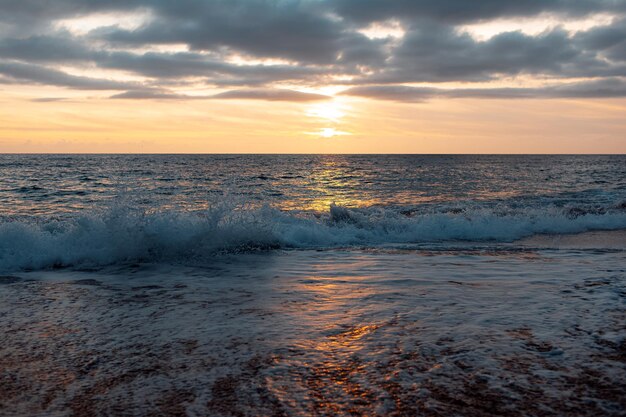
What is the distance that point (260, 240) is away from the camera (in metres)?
11.6

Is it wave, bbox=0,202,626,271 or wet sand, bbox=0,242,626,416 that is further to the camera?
wave, bbox=0,202,626,271

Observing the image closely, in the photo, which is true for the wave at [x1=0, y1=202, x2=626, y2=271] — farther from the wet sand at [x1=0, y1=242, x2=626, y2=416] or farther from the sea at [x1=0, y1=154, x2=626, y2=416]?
the wet sand at [x1=0, y1=242, x2=626, y2=416]

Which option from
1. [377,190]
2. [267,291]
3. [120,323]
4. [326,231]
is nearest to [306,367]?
[120,323]

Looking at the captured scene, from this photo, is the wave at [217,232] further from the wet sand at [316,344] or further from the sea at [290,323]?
the wet sand at [316,344]

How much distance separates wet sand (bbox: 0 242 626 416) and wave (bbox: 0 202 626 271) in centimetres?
153

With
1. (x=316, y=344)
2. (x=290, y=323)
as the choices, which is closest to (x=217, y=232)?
(x=290, y=323)

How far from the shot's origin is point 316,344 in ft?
15.0

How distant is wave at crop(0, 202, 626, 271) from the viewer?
961 cm

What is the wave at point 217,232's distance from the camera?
9.61m

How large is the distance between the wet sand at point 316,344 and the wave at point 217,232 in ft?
5.01

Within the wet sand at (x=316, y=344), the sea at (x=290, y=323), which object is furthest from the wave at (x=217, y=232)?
the wet sand at (x=316, y=344)

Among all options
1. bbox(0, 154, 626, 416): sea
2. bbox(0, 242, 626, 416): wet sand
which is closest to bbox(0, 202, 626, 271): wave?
bbox(0, 154, 626, 416): sea

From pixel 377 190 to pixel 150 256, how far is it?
24.4m

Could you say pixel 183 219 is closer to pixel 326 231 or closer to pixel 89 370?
pixel 326 231
